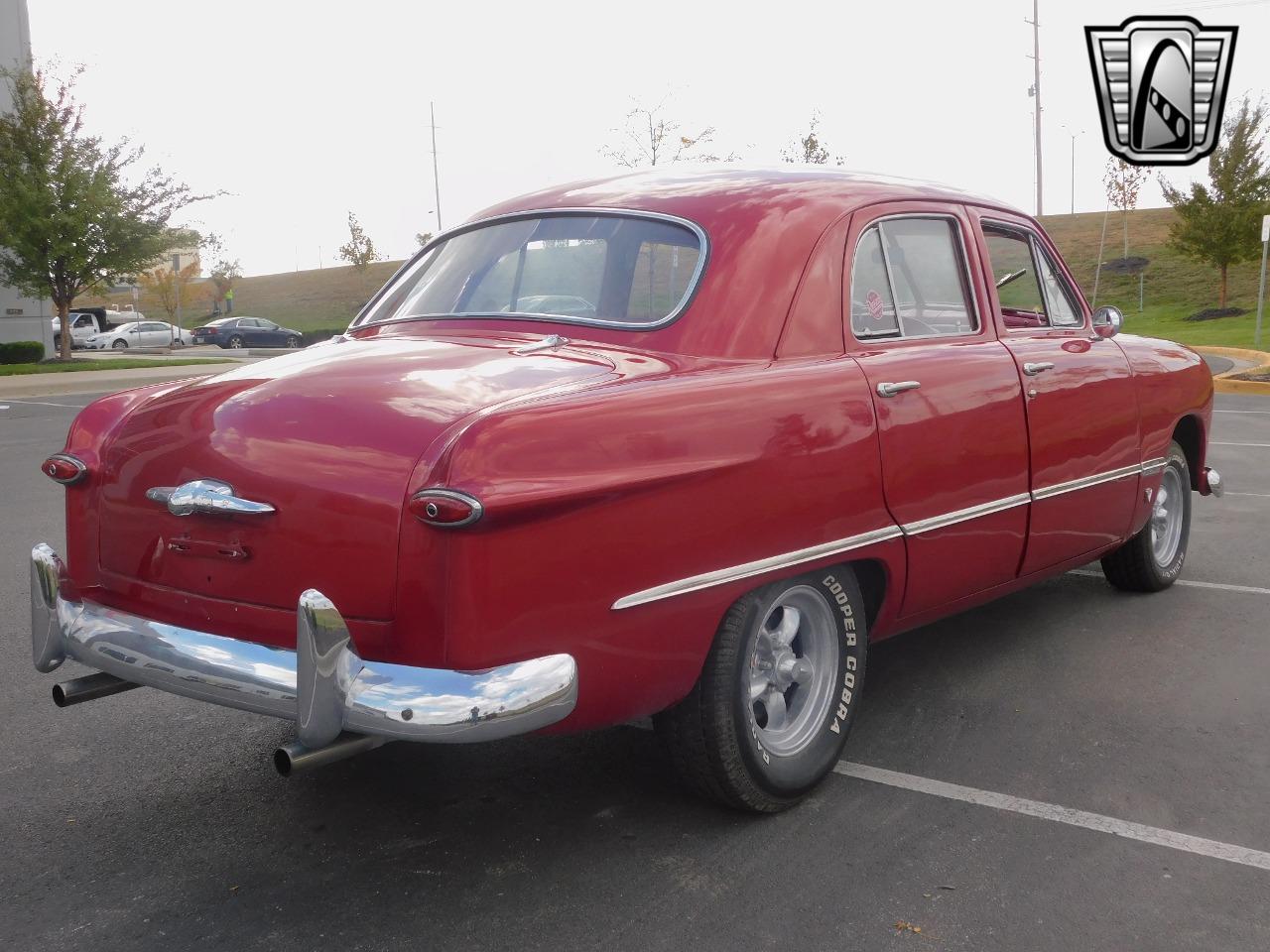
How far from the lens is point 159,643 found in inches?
126

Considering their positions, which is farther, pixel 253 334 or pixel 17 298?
pixel 253 334

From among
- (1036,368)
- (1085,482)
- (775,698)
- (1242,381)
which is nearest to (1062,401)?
(1036,368)

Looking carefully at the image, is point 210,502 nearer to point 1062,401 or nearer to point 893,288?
point 893,288

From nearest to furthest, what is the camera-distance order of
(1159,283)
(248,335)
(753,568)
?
(753,568)
(1159,283)
(248,335)

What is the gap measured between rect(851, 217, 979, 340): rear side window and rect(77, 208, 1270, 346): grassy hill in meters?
24.9

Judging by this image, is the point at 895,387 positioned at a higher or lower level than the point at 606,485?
higher

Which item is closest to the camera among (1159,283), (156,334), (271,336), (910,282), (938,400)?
(938,400)

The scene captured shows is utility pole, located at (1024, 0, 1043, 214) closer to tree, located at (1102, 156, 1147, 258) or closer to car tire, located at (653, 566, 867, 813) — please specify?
tree, located at (1102, 156, 1147, 258)

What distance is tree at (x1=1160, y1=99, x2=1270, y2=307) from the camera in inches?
1350

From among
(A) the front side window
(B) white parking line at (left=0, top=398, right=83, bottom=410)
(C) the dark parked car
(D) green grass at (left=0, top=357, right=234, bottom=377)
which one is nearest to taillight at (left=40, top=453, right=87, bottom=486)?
(A) the front side window

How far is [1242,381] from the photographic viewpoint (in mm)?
18266

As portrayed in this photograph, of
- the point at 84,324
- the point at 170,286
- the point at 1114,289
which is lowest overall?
the point at 1114,289

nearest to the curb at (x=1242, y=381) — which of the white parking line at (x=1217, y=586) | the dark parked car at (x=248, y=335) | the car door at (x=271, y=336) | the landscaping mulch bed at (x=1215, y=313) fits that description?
the white parking line at (x=1217, y=586)

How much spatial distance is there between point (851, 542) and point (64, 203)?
29462mm
